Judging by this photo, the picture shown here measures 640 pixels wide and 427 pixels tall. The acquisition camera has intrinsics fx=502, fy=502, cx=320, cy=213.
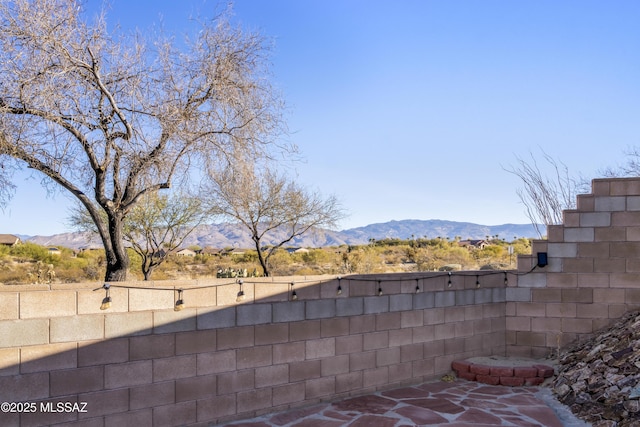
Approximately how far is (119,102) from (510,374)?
22.7 ft

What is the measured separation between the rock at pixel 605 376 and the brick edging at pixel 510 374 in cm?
20

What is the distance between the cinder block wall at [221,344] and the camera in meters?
4.06

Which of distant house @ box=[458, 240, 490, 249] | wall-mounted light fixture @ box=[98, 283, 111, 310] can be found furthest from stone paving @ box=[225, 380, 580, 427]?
distant house @ box=[458, 240, 490, 249]

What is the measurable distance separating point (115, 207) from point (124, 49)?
246cm

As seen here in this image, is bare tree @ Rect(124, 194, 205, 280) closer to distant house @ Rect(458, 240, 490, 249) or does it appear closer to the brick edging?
the brick edging

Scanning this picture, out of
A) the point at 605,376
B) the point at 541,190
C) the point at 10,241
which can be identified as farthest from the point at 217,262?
the point at 605,376

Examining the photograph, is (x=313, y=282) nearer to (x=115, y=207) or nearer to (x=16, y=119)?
(x=115, y=207)

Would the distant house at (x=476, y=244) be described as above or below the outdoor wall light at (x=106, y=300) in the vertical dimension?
below

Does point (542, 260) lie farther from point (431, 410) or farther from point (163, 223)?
point (163, 223)

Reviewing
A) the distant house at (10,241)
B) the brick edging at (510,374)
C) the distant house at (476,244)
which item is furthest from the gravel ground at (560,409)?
the distant house at (10,241)

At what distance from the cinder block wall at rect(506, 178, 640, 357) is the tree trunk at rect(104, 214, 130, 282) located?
20.2ft

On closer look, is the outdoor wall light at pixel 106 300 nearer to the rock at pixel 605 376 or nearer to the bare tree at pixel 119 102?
A: the bare tree at pixel 119 102

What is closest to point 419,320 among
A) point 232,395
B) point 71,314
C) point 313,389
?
point 313,389

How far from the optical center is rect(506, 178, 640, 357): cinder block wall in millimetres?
7402
